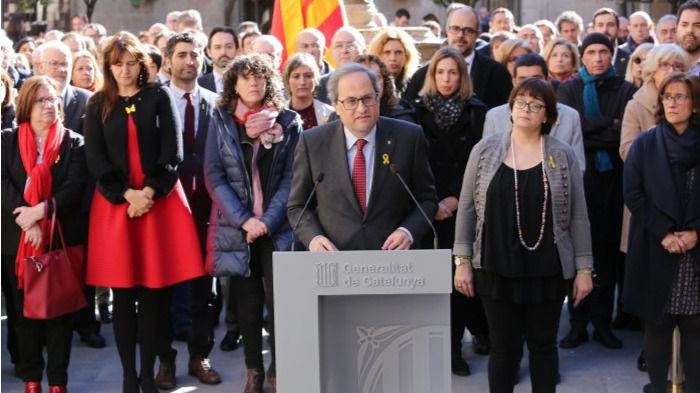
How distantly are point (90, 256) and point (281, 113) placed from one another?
139 cm

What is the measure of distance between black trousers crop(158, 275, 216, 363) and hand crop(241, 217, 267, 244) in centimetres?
85

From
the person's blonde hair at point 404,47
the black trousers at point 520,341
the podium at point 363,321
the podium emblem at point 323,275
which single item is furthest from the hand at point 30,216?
the podium emblem at point 323,275

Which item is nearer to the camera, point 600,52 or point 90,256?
point 90,256

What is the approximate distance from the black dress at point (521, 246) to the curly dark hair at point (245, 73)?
5.14 feet

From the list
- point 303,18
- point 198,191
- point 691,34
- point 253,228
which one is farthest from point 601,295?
point 303,18

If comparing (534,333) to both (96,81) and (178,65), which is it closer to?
(178,65)

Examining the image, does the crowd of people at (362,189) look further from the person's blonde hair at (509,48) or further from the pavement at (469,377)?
the person's blonde hair at (509,48)

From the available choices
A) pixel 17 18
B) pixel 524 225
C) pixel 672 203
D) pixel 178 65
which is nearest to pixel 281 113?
pixel 178 65

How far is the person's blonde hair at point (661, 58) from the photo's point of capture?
7.77m

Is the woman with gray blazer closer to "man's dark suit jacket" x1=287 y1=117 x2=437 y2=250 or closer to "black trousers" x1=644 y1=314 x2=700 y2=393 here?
"man's dark suit jacket" x1=287 y1=117 x2=437 y2=250

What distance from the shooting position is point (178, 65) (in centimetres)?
814

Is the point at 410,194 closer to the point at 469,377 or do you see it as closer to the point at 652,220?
the point at 652,220

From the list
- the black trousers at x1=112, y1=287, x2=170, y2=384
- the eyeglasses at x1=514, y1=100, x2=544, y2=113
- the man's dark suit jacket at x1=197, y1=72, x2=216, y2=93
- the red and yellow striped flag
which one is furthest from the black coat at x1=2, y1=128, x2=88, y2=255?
the red and yellow striped flag

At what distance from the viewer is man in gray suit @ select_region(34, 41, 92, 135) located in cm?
856
